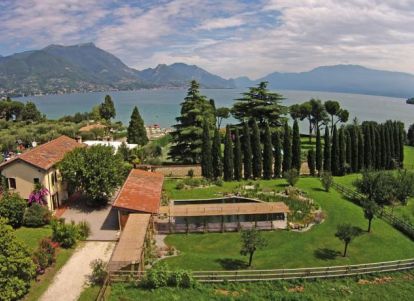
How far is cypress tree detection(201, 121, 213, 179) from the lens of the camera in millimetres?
40344

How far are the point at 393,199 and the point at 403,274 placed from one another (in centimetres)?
1393

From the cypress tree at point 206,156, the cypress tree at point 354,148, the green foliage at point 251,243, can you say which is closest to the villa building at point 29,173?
the cypress tree at point 206,156

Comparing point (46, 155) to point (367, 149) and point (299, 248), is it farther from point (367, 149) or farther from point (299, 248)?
point (367, 149)

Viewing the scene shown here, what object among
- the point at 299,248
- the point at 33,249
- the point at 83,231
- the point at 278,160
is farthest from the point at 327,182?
the point at 33,249

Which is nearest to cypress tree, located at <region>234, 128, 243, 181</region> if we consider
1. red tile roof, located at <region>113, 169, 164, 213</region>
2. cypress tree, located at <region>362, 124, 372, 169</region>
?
red tile roof, located at <region>113, 169, 164, 213</region>

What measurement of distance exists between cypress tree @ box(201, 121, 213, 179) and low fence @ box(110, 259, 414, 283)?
70.9ft

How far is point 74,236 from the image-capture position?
22.8m

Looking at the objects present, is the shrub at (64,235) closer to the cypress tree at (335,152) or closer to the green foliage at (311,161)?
the green foliage at (311,161)

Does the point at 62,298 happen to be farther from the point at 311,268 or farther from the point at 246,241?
the point at 311,268

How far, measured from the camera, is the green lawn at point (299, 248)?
21.3 m

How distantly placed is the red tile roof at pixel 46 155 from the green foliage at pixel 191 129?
13078 mm

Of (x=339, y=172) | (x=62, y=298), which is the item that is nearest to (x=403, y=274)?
(x=62, y=298)

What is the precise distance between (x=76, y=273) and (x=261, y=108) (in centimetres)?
3128

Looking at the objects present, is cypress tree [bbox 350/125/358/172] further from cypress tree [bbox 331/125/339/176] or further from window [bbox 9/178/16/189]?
window [bbox 9/178/16/189]
